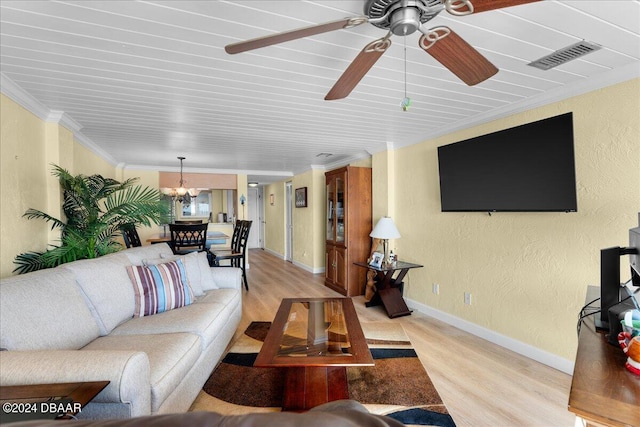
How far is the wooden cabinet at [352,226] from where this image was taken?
460cm

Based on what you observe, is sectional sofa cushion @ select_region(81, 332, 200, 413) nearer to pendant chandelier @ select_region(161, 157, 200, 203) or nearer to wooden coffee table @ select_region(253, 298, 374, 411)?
wooden coffee table @ select_region(253, 298, 374, 411)

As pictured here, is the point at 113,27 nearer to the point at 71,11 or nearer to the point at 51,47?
the point at 71,11

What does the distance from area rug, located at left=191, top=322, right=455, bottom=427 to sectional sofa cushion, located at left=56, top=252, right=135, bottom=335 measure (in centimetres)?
79

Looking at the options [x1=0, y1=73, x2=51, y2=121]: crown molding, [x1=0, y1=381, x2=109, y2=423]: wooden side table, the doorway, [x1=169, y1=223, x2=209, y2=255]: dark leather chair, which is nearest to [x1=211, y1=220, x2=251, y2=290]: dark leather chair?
[x1=169, y1=223, x2=209, y2=255]: dark leather chair

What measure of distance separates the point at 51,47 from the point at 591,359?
2.95m

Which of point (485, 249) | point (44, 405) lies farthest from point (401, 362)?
point (44, 405)

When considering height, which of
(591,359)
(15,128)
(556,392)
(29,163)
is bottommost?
(556,392)

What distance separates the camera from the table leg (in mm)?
1530

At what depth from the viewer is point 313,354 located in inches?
69.4

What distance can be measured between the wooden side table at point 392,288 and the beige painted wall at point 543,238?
0.97ft

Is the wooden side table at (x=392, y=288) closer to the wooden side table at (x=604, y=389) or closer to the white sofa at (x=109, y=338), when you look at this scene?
the white sofa at (x=109, y=338)

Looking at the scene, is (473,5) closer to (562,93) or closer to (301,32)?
(301,32)

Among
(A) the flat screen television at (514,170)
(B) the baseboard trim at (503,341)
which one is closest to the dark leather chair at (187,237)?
(B) the baseboard trim at (503,341)

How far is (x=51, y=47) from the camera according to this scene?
1.72 meters
